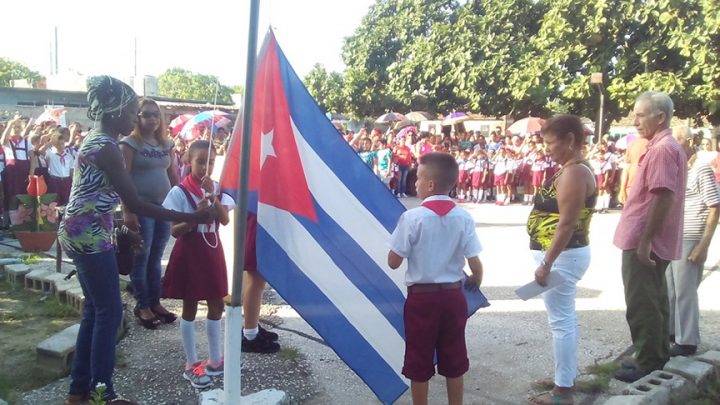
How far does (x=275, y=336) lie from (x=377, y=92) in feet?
87.1

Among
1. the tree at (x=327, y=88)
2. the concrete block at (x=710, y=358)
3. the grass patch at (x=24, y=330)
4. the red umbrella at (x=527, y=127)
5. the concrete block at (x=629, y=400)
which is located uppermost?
the tree at (x=327, y=88)

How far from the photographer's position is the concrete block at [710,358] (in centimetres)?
412

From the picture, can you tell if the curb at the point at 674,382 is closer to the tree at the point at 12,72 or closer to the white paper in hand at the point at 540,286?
the white paper in hand at the point at 540,286

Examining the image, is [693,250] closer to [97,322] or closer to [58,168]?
[97,322]

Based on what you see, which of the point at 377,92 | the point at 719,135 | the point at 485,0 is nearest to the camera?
the point at 719,135

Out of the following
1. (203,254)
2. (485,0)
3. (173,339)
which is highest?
(485,0)

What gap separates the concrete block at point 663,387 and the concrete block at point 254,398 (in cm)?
207

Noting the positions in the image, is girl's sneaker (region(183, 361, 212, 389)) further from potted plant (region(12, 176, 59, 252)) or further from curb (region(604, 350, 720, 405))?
potted plant (region(12, 176, 59, 252))

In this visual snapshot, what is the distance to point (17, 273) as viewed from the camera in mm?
6473

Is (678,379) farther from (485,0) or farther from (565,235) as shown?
(485,0)

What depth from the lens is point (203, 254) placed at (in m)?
3.83

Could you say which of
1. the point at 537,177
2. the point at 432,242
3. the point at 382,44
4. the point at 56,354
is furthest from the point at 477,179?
the point at 382,44

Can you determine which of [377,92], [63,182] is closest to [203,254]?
[63,182]

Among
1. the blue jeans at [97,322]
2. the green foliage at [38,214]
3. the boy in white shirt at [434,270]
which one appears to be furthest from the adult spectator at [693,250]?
the green foliage at [38,214]
